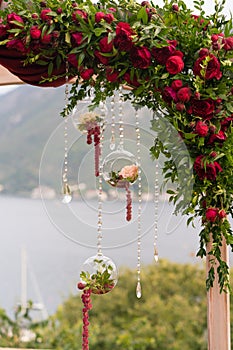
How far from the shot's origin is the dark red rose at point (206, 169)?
2068 mm

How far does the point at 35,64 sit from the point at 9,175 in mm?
3724

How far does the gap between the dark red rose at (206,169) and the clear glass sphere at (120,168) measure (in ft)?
0.73

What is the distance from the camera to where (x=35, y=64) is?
223 centimetres

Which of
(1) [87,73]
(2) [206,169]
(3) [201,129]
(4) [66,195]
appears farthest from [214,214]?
(1) [87,73]

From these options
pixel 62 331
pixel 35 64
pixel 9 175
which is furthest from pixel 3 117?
pixel 35 64

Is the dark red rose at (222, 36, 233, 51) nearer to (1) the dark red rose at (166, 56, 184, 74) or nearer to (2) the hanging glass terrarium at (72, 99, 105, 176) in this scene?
(1) the dark red rose at (166, 56, 184, 74)

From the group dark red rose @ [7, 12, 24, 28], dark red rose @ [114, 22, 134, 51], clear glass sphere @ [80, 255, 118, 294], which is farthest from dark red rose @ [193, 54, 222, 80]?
clear glass sphere @ [80, 255, 118, 294]

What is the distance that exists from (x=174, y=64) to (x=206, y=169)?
335mm

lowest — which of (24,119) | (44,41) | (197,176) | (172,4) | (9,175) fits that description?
(197,176)

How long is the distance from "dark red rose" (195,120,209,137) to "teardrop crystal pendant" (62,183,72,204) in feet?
1.58

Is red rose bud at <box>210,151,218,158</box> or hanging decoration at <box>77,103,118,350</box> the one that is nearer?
red rose bud at <box>210,151,218,158</box>

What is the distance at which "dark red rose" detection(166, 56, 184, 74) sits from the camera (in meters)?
2.06

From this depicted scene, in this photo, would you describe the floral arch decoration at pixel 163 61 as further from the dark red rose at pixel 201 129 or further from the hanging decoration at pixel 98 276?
the hanging decoration at pixel 98 276

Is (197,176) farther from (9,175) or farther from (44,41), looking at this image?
(9,175)
